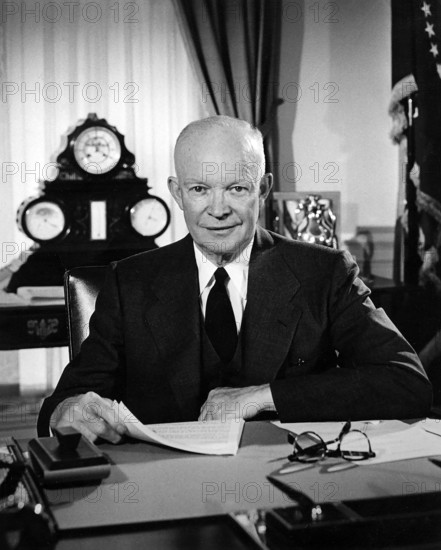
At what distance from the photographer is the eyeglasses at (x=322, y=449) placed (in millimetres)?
1293

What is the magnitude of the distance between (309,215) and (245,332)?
8.06 feet

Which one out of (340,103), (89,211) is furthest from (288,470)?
(340,103)

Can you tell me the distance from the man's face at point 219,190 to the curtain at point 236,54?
2653 millimetres

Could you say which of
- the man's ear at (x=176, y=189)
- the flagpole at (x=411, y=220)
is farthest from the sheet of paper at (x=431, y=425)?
the flagpole at (x=411, y=220)

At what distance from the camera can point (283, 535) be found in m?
0.92

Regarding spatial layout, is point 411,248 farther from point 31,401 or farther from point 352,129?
point 31,401

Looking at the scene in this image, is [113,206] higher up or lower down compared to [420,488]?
higher up

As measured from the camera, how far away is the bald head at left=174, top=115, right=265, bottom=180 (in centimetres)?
183

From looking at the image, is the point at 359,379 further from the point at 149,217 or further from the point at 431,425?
the point at 149,217

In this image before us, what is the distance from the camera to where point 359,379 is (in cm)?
171

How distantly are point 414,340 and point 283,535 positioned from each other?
3.67m

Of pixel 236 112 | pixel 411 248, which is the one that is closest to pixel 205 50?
pixel 236 112

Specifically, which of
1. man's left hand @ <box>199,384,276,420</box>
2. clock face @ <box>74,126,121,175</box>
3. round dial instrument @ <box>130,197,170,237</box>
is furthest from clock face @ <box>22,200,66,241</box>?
man's left hand @ <box>199,384,276,420</box>

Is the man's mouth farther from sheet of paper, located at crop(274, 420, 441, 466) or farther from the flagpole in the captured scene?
the flagpole
